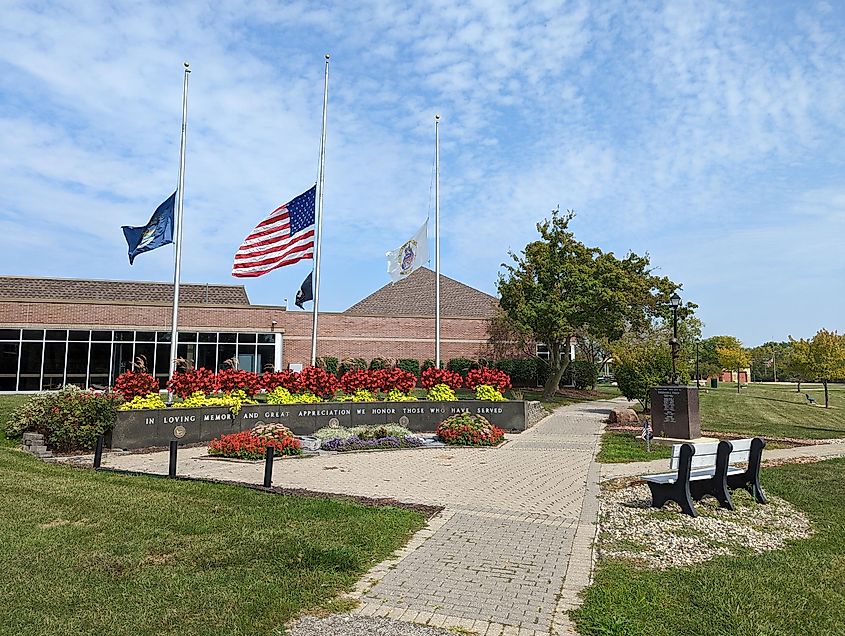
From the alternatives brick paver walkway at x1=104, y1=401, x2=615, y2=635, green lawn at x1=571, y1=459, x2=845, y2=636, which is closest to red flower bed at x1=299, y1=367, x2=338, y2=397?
brick paver walkway at x1=104, y1=401, x2=615, y2=635

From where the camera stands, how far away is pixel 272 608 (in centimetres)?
463

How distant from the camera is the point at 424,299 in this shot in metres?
47.3

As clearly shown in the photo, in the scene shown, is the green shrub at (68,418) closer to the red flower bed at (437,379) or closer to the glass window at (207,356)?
the red flower bed at (437,379)

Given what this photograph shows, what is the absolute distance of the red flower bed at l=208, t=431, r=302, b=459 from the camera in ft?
39.7

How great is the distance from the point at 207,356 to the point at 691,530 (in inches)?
1085

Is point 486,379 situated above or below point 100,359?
below

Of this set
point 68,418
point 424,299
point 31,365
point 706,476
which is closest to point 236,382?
point 68,418

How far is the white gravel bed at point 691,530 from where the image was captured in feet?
20.6

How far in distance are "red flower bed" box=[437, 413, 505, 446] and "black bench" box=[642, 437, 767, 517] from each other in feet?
21.6

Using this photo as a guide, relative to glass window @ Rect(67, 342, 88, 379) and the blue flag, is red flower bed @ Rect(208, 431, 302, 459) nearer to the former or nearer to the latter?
the blue flag

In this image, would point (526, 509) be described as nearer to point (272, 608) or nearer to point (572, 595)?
point (572, 595)

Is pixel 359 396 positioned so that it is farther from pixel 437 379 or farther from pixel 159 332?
pixel 159 332

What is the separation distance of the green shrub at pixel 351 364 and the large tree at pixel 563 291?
8281mm

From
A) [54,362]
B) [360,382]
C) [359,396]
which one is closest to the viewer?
[359,396]
